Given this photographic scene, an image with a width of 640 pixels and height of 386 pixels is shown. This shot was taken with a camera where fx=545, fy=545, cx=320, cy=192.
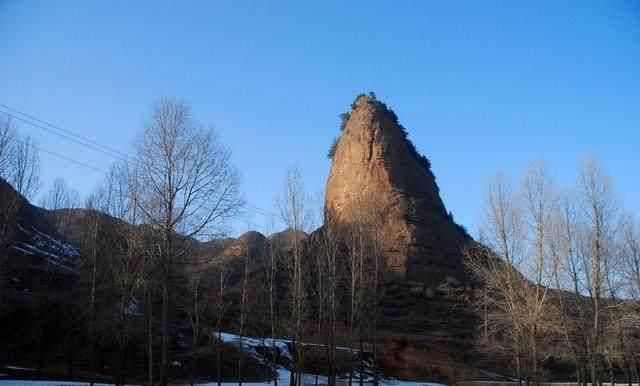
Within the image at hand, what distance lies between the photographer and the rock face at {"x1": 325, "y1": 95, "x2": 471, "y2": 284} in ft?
237

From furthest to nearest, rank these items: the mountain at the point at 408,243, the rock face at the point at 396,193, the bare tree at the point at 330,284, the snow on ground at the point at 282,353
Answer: the rock face at the point at 396,193, the mountain at the point at 408,243, the snow on ground at the point at 282,353, the bare tree at the point at 330,284

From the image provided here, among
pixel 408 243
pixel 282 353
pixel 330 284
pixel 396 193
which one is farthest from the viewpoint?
pixel 396 193

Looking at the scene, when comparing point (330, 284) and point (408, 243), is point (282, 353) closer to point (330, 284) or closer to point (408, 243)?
point (330, 284)

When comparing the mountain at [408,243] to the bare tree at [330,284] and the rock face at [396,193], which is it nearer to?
the rock face at [396,193]

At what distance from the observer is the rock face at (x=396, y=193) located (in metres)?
72.3

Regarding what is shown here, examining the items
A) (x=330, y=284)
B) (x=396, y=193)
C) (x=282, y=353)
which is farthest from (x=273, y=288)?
(x=396, y=193)

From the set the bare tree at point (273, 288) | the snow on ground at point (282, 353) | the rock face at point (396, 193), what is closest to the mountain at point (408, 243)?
the rock face at point (396, 193)

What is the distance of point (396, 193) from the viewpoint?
7856 centimetres

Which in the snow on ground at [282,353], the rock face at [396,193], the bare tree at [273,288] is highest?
the rock face at [396,193]

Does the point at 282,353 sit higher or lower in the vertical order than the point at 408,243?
lower

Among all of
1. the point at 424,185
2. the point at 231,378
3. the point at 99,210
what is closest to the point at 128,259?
the point at 99,210

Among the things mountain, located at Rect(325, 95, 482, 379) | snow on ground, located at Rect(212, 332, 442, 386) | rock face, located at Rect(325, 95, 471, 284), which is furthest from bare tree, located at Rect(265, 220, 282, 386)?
rock face, located at Rect(325, 95, 471, 284)

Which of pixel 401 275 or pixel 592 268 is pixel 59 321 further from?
pixel 401 275

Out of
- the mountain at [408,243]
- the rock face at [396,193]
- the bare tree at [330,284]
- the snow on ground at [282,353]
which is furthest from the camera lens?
the rock face at [396,193]
